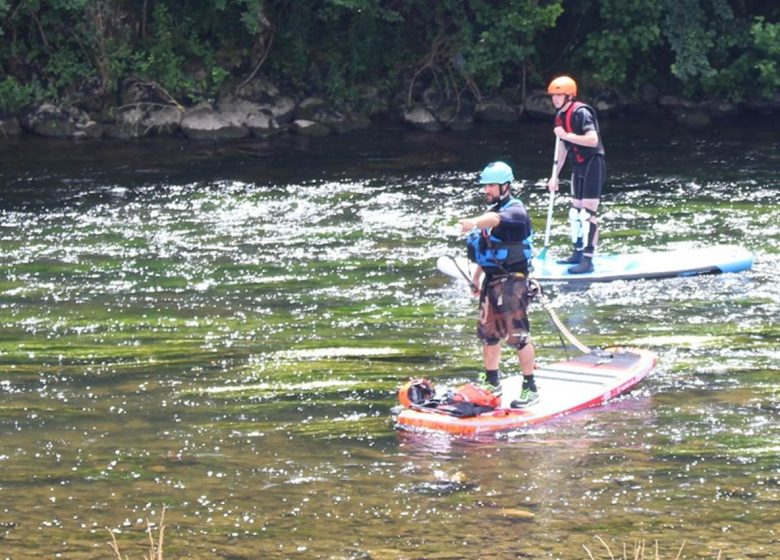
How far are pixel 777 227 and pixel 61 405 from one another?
343 inches

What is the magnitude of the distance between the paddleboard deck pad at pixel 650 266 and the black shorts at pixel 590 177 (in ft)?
2.13

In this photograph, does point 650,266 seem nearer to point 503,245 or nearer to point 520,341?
point 520,341

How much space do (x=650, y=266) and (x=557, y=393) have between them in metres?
Result: 3.99

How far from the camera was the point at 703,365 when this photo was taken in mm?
10305

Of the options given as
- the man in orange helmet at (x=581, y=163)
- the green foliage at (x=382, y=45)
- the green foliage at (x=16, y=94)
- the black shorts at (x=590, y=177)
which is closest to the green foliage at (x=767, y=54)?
the green foliage at (x=382, y=45)

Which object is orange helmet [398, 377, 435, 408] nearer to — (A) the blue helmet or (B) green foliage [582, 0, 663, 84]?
(A) the blue helmet

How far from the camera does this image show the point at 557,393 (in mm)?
9570

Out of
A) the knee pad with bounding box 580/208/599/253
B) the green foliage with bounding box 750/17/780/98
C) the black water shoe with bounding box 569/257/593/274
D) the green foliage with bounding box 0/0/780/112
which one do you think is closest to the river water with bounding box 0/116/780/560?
the black water shoe with bounding box 569/257/593/274

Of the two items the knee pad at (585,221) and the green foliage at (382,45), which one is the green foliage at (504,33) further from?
the knee pad at (585,221)

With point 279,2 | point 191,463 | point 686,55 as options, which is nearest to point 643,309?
point 191,463

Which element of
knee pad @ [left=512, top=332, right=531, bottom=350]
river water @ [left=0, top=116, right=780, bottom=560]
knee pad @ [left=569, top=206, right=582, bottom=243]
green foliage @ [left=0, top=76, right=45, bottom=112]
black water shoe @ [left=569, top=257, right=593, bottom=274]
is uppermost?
green foliage @ [left=0, top=76, right=45, bottom=112]

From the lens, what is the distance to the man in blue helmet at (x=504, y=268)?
906cm

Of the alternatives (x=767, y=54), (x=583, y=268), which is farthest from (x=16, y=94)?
(x=583, y=268)

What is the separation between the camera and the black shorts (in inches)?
520
